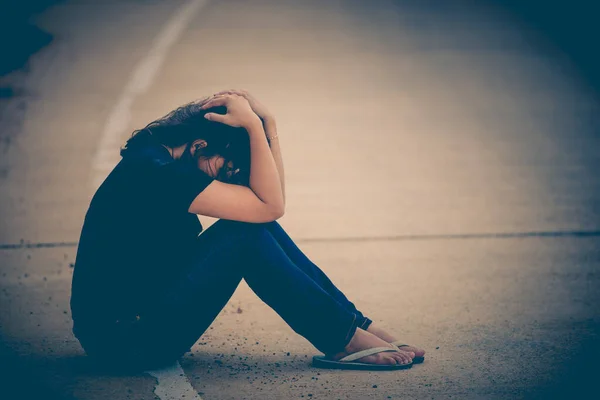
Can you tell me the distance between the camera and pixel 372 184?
748 cm

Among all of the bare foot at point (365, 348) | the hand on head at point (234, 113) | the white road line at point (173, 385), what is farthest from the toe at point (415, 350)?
the hand on head at point (234, 113)

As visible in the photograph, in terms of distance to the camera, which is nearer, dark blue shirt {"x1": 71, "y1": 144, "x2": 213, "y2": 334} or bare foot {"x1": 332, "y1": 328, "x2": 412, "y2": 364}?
dark blue shirt {"x1": 71, "y1": 144, "x2": 213, "y2": 334}

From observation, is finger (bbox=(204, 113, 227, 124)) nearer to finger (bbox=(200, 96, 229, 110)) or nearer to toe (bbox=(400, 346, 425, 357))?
finger (bbox=(200, 96, 229, 110))

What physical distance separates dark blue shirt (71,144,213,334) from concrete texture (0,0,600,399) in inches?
12.8

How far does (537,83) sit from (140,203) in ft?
23.7

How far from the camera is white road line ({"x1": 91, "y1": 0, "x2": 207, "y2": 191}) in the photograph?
7.71 meters

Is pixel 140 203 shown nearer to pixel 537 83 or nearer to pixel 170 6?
pixel 537 83

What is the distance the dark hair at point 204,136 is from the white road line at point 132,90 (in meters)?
4.07

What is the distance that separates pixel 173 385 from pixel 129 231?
24.9 inches

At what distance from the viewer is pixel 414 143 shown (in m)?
8.27

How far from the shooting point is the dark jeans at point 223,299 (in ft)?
10.2

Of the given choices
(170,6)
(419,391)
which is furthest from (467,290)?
(170,6)

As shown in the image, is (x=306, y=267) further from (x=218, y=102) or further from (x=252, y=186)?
(x=218, y=102)

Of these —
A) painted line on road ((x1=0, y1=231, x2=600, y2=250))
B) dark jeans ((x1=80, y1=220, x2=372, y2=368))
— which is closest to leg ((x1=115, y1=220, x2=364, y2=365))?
dark jeans ((x1=80, y1=220, x2=372, y2=368))
